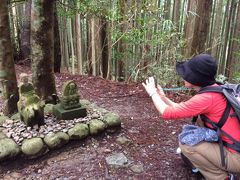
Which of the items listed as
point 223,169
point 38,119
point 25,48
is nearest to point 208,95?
point 223,169

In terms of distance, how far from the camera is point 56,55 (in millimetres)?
5875

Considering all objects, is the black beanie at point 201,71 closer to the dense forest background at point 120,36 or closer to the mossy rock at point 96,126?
the mossy rock at point 96,126

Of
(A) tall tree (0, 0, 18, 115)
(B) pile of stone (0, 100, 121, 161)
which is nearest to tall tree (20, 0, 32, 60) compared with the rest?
(A) tall tree (0, 0, 18, 115)

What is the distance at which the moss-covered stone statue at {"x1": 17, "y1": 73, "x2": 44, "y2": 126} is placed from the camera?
99.6 inches

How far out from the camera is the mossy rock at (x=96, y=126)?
2.72 m

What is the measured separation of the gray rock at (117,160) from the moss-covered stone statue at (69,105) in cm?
64

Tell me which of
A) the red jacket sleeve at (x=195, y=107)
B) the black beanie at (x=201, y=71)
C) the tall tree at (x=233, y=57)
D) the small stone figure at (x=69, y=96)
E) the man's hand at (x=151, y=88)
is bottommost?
the tall tree at (x=233, y=57)

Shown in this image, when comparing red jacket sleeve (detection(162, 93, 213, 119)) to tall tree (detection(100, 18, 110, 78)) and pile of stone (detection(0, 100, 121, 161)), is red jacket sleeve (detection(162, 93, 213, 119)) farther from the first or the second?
tall tree (detection(100, 18, 110, 78))

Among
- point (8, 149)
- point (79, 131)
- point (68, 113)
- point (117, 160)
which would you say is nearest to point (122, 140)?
point (117, 160)

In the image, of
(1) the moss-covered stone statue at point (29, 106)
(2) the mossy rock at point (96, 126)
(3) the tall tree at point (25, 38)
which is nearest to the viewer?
(1) the moss-covered stone statue at point (29, 106)

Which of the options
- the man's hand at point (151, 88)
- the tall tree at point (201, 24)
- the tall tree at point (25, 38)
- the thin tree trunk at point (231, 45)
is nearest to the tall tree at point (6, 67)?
the man's hand at point (151, 88)

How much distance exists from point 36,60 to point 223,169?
89.2 inches

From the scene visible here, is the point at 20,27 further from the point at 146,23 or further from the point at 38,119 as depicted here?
the point at 38,119

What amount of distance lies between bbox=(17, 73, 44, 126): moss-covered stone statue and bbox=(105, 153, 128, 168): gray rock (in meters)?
0.79
